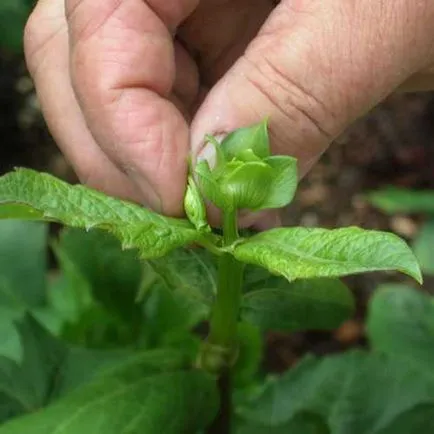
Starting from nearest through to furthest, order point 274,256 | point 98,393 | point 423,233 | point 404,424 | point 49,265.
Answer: point 274,256
point 98,393
point 404,424
point 423,233
point 49,265

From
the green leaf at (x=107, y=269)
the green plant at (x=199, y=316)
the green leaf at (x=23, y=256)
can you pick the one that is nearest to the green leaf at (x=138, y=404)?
the green plant at (x=199, y=316)

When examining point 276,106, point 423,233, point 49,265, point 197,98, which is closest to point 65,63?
point 197,98

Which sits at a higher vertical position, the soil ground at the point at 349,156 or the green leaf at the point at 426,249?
the green leaf at the point at 426,249

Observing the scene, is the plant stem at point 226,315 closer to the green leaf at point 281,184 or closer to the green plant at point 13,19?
the green leaf at point 281,184

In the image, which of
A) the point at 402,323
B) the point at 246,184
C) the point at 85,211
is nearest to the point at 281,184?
the point at 246,184

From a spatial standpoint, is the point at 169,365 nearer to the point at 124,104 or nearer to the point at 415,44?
the point at 124,104

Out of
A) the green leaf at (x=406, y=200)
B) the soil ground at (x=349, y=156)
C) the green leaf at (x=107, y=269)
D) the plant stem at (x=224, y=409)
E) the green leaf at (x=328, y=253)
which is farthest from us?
the soil ground at (x=349, y=156)
